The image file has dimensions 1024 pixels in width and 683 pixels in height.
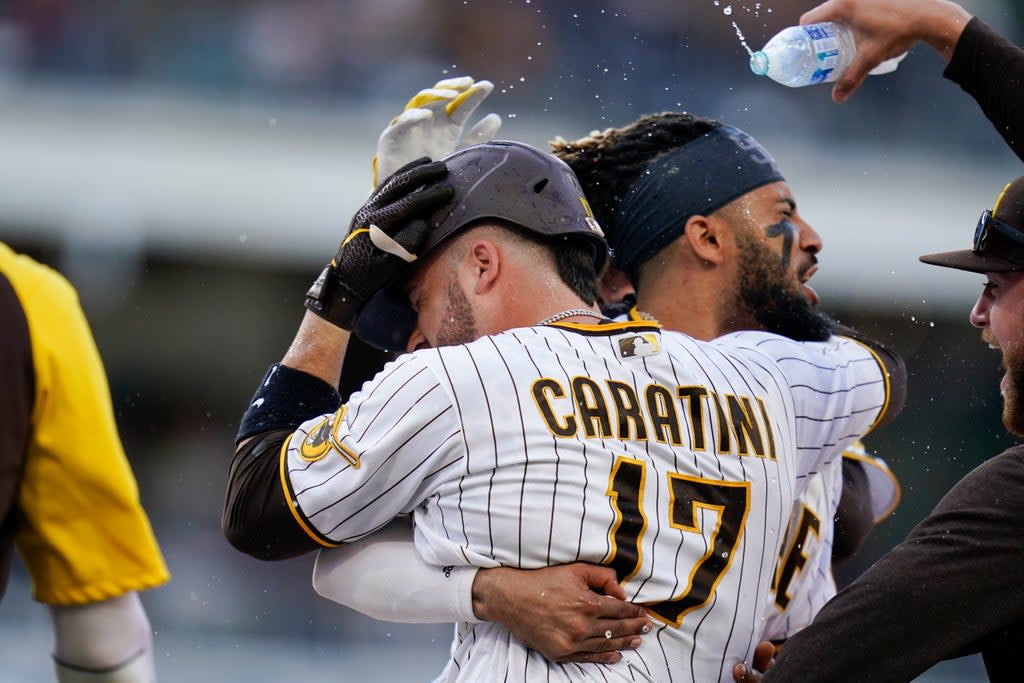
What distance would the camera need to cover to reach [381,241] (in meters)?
2.77

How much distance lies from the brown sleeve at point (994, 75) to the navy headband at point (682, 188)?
2.38ft

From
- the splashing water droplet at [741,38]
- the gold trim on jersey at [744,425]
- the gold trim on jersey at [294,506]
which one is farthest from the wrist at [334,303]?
the splashing water droplet at [741,38]

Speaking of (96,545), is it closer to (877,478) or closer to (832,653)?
(832,653)

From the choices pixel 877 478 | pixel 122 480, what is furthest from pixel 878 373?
pixel 122 480

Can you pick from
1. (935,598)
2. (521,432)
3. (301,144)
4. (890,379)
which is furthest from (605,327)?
(301,144)

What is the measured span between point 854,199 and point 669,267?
7969mm

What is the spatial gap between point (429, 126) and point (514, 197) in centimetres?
65

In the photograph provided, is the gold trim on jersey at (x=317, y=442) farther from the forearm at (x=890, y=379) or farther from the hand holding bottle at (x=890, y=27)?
the forearm at (x=890, y=379)

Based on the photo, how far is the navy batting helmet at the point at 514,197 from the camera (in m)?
2.80

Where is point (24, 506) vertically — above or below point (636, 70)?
above

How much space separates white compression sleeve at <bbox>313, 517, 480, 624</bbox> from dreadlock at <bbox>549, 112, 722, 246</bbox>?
→ 1.27 m

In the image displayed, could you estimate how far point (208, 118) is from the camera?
36.0 ft

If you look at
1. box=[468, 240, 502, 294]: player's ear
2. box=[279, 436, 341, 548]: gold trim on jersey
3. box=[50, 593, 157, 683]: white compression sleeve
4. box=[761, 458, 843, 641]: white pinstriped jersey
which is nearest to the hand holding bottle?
box=[468, 240, 502, 294]: player's ear

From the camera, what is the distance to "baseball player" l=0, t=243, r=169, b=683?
1843 mm
